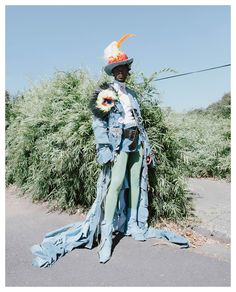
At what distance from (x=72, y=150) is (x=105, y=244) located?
1.53 metres

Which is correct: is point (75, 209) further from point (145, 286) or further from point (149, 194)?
point (145, 286)

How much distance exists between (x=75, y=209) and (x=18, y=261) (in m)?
1.58

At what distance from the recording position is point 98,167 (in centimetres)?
440

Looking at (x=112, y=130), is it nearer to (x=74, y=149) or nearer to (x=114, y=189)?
(x=114, y=189)

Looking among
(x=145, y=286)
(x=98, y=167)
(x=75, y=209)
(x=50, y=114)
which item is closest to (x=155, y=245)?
(x=145, y=286)

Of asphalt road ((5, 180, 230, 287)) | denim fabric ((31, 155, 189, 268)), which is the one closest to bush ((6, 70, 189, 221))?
denim fabric ((31, 155, 189, 268))

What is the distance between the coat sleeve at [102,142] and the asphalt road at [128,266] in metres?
0.97

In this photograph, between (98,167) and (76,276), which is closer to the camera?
(76,276)

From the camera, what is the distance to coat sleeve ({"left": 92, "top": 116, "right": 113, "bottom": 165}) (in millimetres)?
3582

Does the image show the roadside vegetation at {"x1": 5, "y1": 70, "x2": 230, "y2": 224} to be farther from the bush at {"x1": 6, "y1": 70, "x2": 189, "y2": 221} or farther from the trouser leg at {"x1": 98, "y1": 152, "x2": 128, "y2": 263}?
the trouser leg at {"x1": 98, "y1": 152, "x2": 128, "y2": 263}

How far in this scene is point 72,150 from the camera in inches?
182

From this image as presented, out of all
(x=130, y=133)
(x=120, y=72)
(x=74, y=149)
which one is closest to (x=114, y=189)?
(x=130, y=133)

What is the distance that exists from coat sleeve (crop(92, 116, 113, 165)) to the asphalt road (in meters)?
0.97

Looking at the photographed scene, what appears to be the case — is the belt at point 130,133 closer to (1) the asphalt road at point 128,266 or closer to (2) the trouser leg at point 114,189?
(2) the trouser leg at point 114,189
